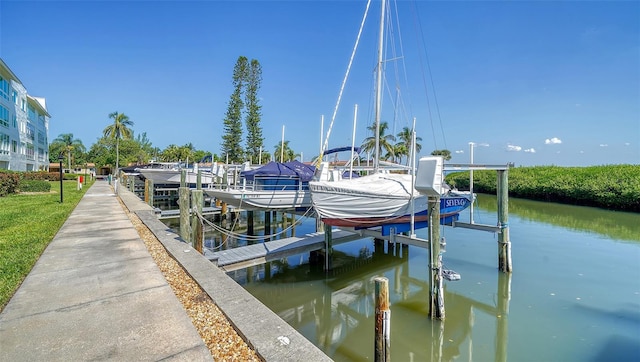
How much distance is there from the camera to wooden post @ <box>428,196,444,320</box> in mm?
6691

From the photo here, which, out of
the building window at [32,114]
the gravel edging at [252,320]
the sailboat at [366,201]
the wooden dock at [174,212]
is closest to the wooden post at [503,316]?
the sailboat at [366,201]

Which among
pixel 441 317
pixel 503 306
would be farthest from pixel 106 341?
pixel 503 306

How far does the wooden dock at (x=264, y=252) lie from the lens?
8.41 m

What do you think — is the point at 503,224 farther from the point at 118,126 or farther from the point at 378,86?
the point at 118,126

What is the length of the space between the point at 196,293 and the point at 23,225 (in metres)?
8.49

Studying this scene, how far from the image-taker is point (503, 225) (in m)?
9.66

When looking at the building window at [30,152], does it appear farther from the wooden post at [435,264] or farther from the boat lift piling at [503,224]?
the boat lift piling at [503,224]

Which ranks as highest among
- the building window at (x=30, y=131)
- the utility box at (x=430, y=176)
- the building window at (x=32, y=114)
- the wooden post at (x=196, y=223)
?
the building window at (x=32, y=114)

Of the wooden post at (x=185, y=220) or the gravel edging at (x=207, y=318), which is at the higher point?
the wooden post at (x=185, y=220)

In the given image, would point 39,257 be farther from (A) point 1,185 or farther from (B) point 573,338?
(A) point 1,185

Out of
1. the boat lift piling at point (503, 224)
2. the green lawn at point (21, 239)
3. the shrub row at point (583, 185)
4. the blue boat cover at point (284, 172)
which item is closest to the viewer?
the green lawn at point (21, 239)

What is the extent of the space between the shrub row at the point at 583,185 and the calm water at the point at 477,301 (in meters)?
14.0

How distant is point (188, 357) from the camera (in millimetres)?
3018

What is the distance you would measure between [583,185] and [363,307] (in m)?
29.8
